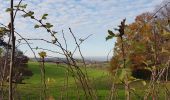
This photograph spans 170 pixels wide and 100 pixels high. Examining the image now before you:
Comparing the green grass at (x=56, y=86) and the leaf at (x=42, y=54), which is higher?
the leaf at (x=42, y=54)

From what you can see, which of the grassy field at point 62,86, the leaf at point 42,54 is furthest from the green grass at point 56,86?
the leaf at point 42,54

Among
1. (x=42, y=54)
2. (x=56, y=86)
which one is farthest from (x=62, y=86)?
(x=56, y=86)

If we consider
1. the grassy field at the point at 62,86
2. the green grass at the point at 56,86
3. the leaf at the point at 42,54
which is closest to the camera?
the leaf at the point at 42,54

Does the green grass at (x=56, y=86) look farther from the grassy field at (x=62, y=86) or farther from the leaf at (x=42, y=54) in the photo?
the leaf at (x=42, y=54)

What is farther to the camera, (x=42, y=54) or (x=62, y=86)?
(x=62, y=86)

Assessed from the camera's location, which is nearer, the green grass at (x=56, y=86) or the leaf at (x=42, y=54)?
the leaf at (x=42, y=54)

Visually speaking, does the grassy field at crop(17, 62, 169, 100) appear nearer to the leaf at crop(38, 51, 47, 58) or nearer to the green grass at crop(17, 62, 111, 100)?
the green grass at crop(17, 62, 111, 100)

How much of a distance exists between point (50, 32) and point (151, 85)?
731mm

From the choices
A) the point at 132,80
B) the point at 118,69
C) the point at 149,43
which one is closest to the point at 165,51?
the point at 149,43

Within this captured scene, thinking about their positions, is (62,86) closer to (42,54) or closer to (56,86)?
(42,54)

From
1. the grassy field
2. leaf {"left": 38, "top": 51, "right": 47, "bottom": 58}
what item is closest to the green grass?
the grassy field

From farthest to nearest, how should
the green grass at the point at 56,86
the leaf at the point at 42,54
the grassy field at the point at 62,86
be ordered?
the green grass at the point at 56,86, the grassy field at the point at 62,86, the leaf at the point at 42,54

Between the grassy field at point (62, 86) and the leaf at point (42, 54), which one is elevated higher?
the leaf at point (42, 54)

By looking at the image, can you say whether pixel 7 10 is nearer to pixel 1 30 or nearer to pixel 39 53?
pixel 1 30
